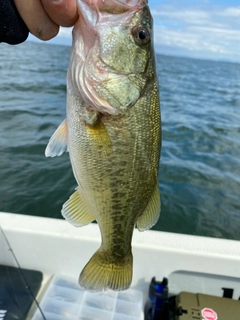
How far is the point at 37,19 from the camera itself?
1300 millimetres

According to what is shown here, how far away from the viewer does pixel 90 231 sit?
9.59ft

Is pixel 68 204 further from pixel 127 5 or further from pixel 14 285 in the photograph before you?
pixel 14 285

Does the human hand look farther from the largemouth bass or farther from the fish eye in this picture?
the fish eye

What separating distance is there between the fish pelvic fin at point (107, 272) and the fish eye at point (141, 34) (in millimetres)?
1058

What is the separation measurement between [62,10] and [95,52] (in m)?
0.22

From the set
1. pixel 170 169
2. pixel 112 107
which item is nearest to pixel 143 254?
pixel 112 107

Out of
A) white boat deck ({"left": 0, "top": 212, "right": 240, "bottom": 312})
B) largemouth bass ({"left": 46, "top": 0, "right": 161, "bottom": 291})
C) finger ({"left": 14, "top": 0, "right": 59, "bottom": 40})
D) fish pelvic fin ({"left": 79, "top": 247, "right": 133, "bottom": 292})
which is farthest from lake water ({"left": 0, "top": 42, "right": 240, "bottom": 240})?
finger ({"left": 14, "top": 0, "right": 59, "bottom": 40})

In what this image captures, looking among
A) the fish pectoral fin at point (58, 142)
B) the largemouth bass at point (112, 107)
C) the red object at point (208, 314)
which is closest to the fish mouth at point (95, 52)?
the largemouth bass at point (112, 107)

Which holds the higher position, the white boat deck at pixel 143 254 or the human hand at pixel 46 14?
the human hand at pixel 46 14

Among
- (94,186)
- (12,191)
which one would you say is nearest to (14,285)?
(94,186)

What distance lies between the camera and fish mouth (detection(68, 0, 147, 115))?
54.2 inches

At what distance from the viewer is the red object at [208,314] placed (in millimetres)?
2463

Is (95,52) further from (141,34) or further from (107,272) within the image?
(107,272)

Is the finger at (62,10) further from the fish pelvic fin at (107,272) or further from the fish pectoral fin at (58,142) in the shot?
the fish pelvic fin at (107,272)
